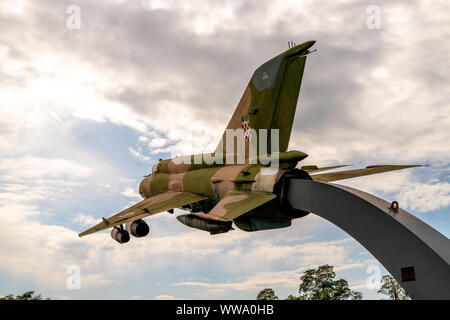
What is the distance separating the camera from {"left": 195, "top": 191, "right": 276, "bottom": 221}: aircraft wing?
1048 centimetres

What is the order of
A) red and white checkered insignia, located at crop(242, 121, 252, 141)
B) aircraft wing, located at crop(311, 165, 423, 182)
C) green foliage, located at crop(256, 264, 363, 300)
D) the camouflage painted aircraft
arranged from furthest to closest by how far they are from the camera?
green foliage, located at crop(256, 264, 363, 300), red and white checkered insignia, located at crop(242, 121, 252, 141), aircraft wing, located at crop(311, 165, 423, 182), the camouflage painted aircraft

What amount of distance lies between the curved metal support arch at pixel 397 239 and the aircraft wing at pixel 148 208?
8.86m

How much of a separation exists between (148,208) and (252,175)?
221 inches

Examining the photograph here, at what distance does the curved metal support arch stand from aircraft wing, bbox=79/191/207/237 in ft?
29.1

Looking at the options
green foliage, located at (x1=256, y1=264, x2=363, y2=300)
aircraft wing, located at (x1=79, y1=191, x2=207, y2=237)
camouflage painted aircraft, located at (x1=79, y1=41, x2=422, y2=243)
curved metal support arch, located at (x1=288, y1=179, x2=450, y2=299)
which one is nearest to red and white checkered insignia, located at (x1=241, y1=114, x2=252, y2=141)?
camouflage painted aircraft, located at (x1=79, y1=41, x2=422, y2=243)

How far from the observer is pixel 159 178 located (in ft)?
70.7

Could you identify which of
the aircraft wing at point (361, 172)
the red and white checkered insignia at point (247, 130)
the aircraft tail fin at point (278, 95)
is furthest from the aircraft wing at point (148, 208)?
the aircraft wing at point (361, 172)

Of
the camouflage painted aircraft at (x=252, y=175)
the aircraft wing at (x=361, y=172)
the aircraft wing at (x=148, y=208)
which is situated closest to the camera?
the camouflage painted aircraft at (x=252, y=175)

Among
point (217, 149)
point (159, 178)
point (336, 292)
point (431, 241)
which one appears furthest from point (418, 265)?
point (336, 292)

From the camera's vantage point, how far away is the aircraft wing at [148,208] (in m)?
15.3

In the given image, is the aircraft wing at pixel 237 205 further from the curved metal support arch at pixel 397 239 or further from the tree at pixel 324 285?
the tree at pixel 324 285

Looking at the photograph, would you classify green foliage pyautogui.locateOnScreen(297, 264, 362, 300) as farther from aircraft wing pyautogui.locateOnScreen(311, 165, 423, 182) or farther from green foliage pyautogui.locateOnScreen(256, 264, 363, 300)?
aircraft wing pyautogui.locateOnScreen(311, 165, 423, 182)

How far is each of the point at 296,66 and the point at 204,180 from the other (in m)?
6.55
